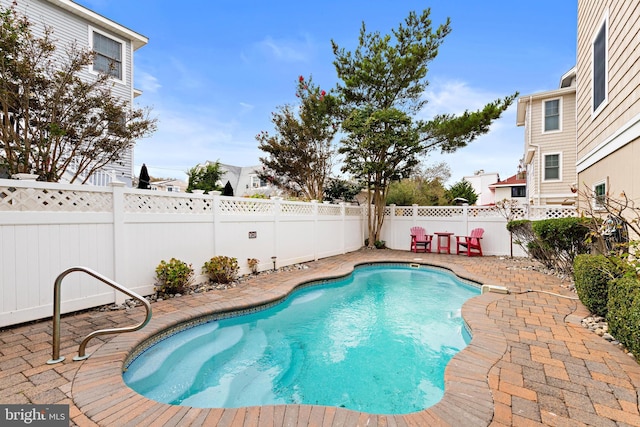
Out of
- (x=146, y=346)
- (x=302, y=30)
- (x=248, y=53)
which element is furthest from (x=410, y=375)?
(x=248, y=53)

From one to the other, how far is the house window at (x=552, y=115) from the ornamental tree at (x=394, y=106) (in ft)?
11.8

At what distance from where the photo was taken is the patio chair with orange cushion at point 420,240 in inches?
460

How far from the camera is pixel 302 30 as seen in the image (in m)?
10.6

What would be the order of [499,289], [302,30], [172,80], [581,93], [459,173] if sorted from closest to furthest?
[499,289]
[581,93]
[302,30]
[172,80]
[459,173]

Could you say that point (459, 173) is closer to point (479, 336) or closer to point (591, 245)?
point (591, 245)

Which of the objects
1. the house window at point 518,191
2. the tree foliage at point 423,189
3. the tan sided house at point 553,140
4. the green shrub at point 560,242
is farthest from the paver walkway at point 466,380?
the house window at point 518,191

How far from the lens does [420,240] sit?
1217 centimetres

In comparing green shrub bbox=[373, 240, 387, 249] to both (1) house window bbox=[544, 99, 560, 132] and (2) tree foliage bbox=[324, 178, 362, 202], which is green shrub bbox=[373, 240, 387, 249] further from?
(1) house window bbox=[544, 99, 560, 132]

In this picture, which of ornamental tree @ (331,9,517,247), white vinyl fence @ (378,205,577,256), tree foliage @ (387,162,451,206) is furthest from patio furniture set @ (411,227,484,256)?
tree foliage @ (387,162,451,206)

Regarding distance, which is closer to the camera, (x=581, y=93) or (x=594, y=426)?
(x=594, y=426)

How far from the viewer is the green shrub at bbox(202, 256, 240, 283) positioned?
6115mm

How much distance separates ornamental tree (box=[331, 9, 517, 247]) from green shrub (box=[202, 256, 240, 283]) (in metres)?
6.82

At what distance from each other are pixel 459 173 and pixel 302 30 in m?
23.6

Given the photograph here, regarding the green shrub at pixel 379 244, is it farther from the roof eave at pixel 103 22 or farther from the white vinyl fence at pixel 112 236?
the roof eave at pixel 103 22
